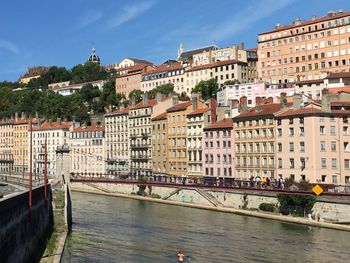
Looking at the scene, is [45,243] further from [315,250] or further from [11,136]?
[11,136]

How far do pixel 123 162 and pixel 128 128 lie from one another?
6.09 m

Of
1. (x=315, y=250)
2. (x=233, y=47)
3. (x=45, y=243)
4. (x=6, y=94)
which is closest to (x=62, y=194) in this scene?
(x=45, y=243)

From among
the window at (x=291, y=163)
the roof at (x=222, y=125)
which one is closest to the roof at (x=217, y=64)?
the roof at (x=222, y=125)

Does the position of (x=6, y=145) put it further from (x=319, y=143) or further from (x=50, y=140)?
(x=319, y=143)

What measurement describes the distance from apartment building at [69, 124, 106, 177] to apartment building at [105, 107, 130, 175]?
253 cm

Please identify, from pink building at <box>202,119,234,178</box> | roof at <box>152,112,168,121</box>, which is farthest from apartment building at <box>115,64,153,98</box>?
pink building at <box>202,119,234,178</box>

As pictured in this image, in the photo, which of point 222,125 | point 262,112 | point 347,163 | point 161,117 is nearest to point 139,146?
point 161,117

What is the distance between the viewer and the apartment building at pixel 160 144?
95188 millimetres

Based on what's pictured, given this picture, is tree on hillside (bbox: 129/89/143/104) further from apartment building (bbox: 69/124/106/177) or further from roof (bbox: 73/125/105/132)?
apartment building (bbox: 69/124/106/177)

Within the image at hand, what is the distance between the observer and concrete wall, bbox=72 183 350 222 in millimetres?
52966

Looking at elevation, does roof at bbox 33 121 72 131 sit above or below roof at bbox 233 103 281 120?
above

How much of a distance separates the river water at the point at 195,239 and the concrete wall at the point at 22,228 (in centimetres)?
277

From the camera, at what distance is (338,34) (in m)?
113

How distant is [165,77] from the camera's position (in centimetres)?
14838
